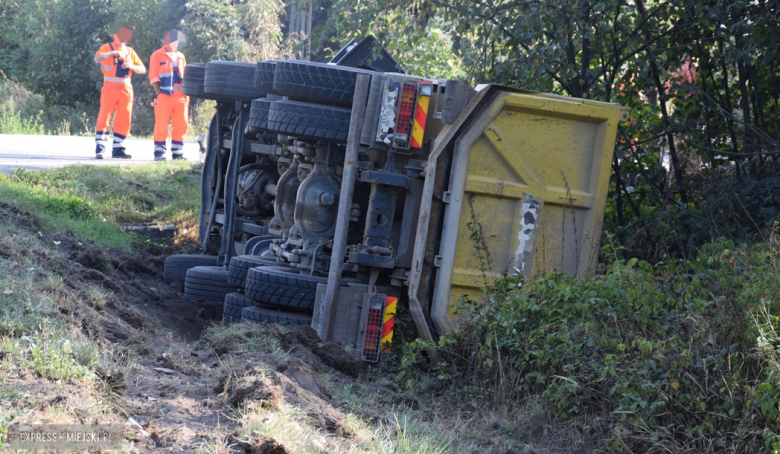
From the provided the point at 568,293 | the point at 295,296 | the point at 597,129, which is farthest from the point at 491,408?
the point at 597,129

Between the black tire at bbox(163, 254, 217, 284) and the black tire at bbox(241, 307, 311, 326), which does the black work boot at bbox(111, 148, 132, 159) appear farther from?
the black tire at bbox(241, 307, 311, 326)

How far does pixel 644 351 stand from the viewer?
357 centimetres

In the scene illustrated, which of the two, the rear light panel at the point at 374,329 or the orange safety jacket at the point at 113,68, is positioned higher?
the orange safety jacket at the point at 113,68

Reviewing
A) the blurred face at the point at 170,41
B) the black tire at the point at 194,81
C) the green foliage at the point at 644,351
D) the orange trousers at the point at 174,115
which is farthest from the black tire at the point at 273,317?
the blurred face at the point at 170,41

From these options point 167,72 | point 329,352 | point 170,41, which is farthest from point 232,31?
point 329,352

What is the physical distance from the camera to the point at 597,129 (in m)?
5.03

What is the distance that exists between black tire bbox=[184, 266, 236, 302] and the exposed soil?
0.07 meters

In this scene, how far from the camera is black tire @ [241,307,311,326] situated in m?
5.01

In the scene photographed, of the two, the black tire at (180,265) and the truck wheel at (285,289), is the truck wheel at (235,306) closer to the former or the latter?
the truck wheel at (285,289)

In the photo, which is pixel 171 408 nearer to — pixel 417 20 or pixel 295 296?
pixel 295 296

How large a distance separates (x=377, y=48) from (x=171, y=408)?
436 cm

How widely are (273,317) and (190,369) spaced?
1.15 metres

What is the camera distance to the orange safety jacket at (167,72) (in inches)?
521

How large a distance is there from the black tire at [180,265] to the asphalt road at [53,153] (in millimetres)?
3303
